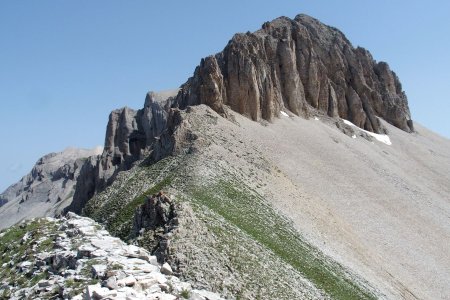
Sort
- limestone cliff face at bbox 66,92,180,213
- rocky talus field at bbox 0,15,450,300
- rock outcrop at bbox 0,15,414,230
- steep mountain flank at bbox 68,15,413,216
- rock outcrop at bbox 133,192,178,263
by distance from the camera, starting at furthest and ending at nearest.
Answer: limestone cliff face at bbox 66,92,180,213 → steep mountain flank at bbox 68,15,413,216 → rock outcrop at bbox 0,15,414,230 → rock outcrop at bbox 133,192,178,263 → rocky talus field at bbox 0,15,450,300

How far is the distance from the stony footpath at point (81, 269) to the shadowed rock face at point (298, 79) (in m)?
49.7

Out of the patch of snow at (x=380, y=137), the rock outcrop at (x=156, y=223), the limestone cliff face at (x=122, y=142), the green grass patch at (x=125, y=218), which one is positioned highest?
the patch of snow at (x=380, y=137)

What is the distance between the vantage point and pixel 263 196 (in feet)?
185

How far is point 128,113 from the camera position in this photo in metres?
146

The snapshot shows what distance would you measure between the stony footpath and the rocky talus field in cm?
10

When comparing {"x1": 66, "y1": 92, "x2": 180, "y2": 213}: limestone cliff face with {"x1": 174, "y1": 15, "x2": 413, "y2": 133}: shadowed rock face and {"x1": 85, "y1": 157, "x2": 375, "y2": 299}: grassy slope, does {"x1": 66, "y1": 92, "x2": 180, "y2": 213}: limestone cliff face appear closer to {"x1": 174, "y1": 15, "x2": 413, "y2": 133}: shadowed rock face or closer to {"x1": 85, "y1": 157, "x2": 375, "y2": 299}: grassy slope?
{"x1": 174, "y1": 15, "x2": 413, "y2": 133}: shadowed rock face

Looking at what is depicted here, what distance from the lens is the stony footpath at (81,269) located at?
68.7 feet

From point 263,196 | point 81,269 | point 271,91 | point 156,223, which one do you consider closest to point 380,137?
point 271,91

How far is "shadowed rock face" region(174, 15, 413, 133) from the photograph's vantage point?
85.8 meters

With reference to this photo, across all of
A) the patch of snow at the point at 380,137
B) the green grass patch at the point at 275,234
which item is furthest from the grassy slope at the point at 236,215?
the patch of snow at the point at 380,137

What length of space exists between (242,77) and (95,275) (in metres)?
67.9

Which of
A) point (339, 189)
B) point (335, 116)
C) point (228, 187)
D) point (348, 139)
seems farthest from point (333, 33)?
point (228, 187)

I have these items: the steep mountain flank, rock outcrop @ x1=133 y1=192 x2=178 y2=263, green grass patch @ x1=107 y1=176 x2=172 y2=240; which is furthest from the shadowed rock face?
rock outcrop @ x1=133 y1=192 x2=178 y2=263

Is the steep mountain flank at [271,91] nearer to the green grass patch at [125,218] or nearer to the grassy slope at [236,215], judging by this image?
the grassy slope at [236,215]
